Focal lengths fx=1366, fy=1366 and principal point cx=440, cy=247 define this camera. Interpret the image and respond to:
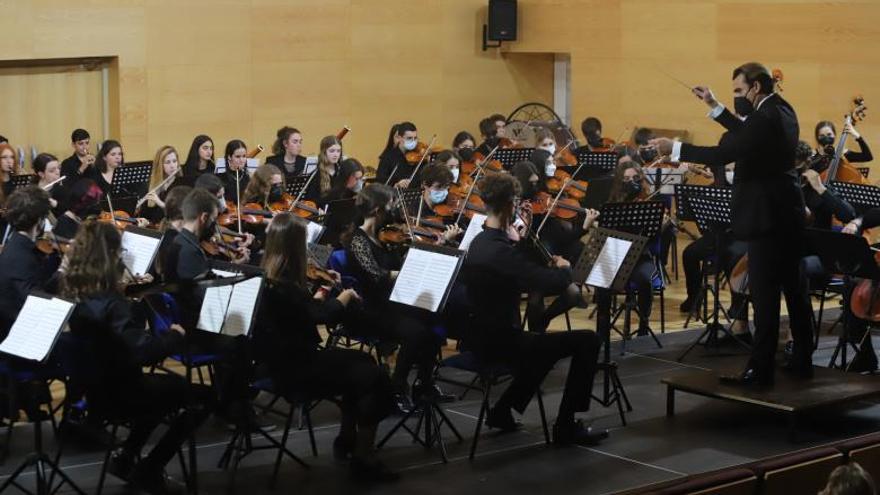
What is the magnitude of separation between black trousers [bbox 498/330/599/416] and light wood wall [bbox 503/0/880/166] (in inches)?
272

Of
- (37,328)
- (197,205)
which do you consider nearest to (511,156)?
(197,205)

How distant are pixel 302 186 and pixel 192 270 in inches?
114

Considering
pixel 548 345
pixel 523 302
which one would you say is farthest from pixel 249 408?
pixel 523 302

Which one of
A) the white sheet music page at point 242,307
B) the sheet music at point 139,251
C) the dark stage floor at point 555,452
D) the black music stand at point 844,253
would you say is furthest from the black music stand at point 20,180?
the black music stand at point 844,253

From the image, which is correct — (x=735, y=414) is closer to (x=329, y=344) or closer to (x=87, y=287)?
(x=329, y=344)

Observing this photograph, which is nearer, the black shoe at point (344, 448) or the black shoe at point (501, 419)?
the black shoe at point (344, 448)

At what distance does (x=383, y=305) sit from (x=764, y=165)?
6.62ft

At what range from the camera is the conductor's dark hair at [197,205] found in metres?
6.67

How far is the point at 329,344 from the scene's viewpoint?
7.02 m

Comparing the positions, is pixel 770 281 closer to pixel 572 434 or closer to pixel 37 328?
pixel 572 434

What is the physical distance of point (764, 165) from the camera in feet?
A: 21.8

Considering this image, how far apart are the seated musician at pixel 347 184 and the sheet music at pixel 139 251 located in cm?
294

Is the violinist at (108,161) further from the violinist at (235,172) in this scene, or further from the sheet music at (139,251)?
the sheet music at (139,251)

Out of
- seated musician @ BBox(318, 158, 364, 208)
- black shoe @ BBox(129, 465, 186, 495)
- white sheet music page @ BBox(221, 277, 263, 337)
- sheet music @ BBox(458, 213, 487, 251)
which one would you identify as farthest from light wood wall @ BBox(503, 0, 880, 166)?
black shoe @ BBox(129, 465, 186, 495)
